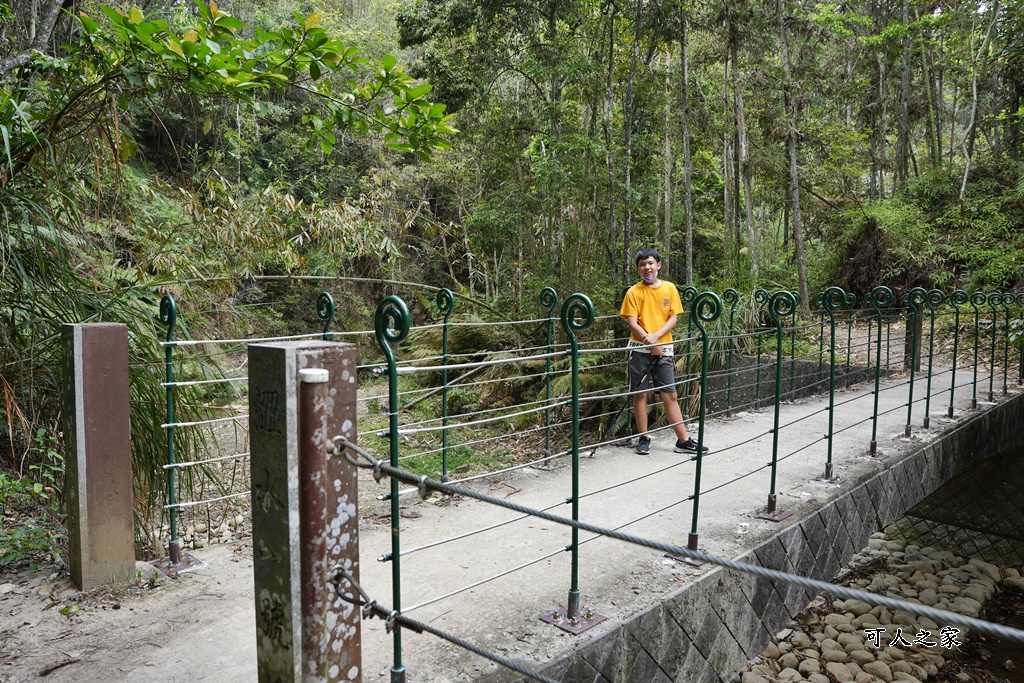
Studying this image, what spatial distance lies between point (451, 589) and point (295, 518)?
144 centimetres

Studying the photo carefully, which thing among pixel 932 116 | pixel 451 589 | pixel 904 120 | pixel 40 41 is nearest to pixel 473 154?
pixel 40 41

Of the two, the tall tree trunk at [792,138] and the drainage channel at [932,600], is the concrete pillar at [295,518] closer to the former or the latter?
the drainage channel at [932,600]

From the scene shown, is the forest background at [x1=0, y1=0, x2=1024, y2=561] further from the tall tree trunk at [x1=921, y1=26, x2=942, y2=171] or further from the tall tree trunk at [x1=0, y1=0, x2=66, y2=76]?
the tall tree trunk at [x1=921, y1=26, x2=942, y2=171]

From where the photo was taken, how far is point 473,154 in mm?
10008

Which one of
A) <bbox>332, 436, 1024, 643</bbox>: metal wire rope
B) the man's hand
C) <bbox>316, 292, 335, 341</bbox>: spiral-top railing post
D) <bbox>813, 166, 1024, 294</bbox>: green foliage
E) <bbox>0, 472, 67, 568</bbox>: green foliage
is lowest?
<bbox>0, 472, 67, 568</bbox>: green foliage

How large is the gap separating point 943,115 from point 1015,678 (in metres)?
15.1

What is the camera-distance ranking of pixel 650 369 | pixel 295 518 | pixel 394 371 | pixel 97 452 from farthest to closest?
pixel 650 369 → pixel 97 452 → pixel 394 371 → pixel 295 518

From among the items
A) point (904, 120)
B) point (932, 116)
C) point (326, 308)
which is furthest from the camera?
point (904, 120)

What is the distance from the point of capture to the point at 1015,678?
15.7 ft

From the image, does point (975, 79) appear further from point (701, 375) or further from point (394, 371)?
point (394, 371)

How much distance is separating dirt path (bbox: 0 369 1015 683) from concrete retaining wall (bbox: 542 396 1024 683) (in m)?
0.08

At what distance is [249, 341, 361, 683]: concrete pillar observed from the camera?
144cm

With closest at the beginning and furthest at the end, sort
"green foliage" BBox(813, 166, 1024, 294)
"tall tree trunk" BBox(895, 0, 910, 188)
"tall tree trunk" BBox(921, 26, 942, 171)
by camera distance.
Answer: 1. "green foliage" BBox(813, 166, 1024, 294)
2. "tall tree trunk" BBox(921, 26, 942, 171)
3. "tall tree trunk" BBox(895, 0, 910, 188)

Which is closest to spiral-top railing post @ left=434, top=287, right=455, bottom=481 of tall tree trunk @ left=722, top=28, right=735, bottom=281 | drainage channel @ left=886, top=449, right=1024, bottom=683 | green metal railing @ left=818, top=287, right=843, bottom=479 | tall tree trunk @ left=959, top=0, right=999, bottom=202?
green metal railing @ left=818, top=287, right=843, bottom=479
